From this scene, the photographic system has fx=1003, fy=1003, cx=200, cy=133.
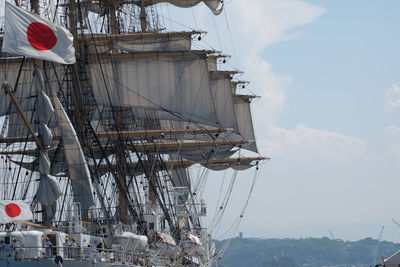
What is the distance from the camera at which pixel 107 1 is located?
91062 millimetres

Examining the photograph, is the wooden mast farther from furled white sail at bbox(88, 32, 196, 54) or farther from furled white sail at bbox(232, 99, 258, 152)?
furled white sail at bbox(232, 99, 258, 152)

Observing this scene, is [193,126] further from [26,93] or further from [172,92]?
→ [26,93]

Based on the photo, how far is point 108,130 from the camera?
88.2m

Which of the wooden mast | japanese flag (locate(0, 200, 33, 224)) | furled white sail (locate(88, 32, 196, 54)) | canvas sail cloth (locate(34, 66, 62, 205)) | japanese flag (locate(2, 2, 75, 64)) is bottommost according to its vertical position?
japanese flag (locate(0, 200, 33, 224))

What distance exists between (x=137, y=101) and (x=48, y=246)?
37138 millimetres

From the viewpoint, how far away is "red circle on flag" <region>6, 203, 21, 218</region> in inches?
2051

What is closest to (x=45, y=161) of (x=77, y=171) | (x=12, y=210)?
(x=12, y=210)

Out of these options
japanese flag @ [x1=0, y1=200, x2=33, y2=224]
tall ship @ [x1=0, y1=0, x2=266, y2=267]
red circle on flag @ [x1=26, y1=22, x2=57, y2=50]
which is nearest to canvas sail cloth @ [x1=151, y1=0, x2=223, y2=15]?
tall ship @ [x1=0, y1=0, x2=266, y2=267]

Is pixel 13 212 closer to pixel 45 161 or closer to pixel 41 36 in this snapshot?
pixel 45 161

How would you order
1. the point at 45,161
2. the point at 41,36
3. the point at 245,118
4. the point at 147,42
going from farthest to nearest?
the point at 245,118, the point at 147,42, the point at 41,36, the point at 45,161

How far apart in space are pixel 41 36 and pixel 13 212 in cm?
940

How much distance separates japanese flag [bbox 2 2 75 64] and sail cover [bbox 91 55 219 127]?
32095 millimetres

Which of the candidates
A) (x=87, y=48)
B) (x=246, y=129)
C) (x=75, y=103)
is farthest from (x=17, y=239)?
(x=246, y=129)

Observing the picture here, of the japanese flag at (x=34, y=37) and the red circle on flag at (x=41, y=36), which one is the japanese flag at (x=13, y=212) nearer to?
the japanese flag at (x=34, y=37)
